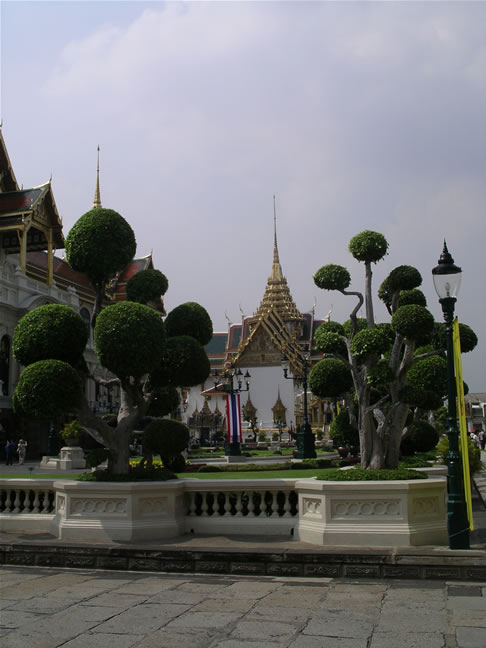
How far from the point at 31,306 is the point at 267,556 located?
105ft

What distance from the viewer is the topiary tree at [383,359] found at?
1060cm

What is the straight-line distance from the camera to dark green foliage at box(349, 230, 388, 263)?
11.5 meters

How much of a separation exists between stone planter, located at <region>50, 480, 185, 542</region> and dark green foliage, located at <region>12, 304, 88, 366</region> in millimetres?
1950

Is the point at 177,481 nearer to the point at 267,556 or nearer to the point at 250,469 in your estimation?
the point at 267,556

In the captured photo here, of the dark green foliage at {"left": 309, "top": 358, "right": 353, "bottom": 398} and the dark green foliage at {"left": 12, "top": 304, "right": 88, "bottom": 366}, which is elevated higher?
the dark green foliage at {"left": 12, "top": 304, "right": 88, "bottom": 366}

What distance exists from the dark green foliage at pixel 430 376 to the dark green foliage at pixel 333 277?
7.56 feet

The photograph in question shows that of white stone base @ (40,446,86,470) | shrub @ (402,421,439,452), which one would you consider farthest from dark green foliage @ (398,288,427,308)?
white stone base @ (40,446,86,470)

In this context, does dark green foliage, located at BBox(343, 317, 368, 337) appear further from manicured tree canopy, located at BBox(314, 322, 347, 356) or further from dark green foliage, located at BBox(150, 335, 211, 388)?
dark green foliage, located at BBox(150, 335, 211, 388)

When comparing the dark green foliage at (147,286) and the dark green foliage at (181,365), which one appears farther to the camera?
the dark green foliage at (147,286)

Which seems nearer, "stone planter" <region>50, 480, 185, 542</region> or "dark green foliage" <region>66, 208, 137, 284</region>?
"stone planter" <region>50, 480, 185, 542</region>

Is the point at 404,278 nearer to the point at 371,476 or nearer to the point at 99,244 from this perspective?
the point at 371,476

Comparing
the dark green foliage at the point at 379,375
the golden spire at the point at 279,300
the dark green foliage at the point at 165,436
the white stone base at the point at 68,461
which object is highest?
the golden spire at the point at 279,300

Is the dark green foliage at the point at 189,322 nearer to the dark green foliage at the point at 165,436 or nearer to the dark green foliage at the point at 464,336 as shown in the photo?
the dark green foliage at the point at 165,436

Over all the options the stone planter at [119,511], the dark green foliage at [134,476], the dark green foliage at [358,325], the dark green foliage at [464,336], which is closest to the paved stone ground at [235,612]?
the stone planter at [119,511]
